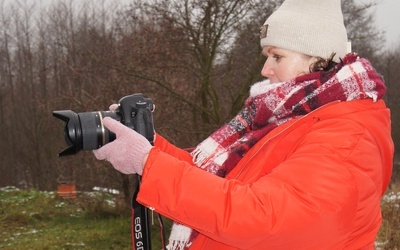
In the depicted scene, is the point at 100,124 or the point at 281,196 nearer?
the point at 281,196

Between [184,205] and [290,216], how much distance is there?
27cm

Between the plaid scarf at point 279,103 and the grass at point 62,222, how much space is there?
277 inches

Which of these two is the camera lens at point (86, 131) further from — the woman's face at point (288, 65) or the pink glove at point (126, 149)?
the woman's face at point (288, 65)

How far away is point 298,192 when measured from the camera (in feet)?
3.83

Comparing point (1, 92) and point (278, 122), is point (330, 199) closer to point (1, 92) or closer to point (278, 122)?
point (278, 122)

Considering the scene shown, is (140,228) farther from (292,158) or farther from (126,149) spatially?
(292,158)

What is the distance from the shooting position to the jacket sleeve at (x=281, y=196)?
116cm

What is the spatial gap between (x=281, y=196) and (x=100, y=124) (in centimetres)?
68

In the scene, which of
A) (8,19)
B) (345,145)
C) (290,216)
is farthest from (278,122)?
(8,19)

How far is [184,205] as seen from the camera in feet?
3.93

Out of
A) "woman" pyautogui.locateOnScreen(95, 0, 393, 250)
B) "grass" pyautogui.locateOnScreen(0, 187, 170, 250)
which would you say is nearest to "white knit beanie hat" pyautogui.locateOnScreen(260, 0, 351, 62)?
"woman" pyautogui.locateOnScreen(95, 0, 393, 250)

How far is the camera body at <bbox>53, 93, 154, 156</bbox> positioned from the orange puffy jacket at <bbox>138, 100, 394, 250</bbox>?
0.29 metres

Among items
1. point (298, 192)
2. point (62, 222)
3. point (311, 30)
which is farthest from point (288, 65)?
point (62, 222)

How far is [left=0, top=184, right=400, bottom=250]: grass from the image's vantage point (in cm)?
911
